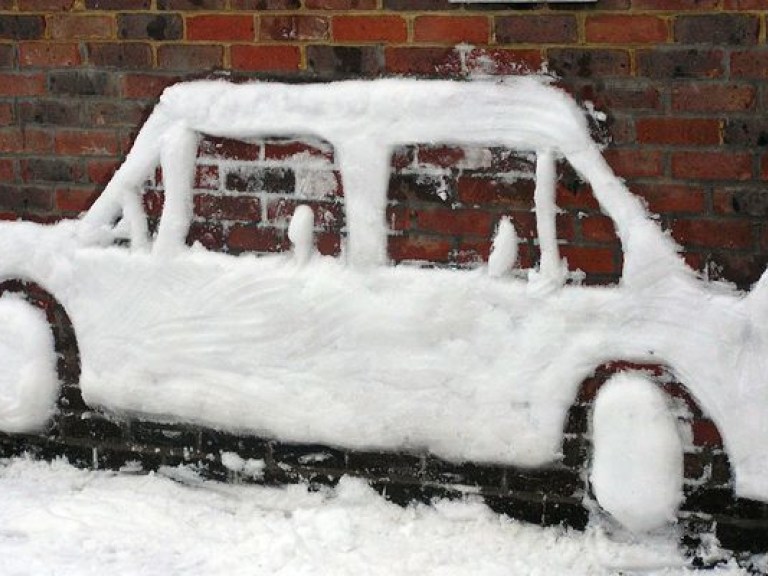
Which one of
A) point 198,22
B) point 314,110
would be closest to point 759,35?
point 314,110

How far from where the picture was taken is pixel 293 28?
110 inches

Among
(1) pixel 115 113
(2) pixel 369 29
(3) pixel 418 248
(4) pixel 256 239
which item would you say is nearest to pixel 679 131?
(3) pixel 418 248

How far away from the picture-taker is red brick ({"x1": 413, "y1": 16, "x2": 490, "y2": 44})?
2635mm

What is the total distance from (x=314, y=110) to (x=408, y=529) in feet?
3.72

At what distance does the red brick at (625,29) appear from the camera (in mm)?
2494

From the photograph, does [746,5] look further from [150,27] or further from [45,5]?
[45,5]

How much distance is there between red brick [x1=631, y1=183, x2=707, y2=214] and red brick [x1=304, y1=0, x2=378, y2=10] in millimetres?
810

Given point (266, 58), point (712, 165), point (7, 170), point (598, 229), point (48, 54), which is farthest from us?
point (7, 170)

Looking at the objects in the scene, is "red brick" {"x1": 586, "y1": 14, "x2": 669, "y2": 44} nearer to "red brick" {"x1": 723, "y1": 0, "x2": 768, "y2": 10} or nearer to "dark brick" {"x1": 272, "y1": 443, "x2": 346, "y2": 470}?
"red brick" {"x1": 723, "y1": 0, "x2": 768, "y2": 10}

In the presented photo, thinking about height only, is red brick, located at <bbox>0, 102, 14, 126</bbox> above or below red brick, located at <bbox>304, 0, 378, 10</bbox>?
below


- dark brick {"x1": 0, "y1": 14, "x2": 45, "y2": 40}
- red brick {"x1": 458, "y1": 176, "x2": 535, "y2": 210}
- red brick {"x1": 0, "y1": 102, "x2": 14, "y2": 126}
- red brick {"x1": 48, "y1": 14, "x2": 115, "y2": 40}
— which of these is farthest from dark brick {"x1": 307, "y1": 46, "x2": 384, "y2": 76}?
red brick {"x1": 0, "y1": 102, "x2": 14, "y2": 126}

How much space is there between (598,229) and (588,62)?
1.33ft

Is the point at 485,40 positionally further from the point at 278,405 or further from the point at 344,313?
the point at 278,405

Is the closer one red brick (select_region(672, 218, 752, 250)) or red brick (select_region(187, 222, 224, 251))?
red brick (select_region(672, 218, 752, 250))
